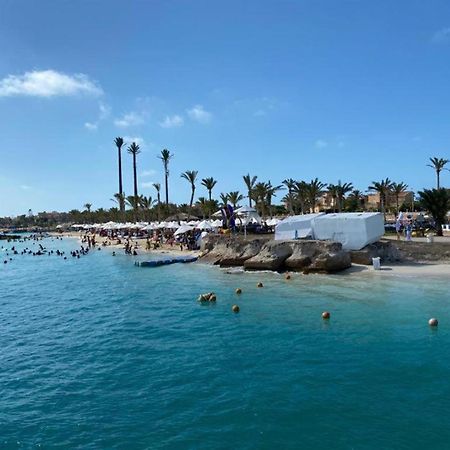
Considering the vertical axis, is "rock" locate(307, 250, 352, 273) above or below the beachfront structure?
below

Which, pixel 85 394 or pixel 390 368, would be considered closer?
pixel 85 394

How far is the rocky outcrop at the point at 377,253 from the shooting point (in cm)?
2948

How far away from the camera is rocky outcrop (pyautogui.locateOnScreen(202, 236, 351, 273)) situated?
93.5ft

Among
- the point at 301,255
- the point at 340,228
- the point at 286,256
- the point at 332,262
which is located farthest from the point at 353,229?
the point at 286,256

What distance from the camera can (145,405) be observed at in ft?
33.5

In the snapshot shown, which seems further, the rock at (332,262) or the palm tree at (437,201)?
the palm tree at (437,201)

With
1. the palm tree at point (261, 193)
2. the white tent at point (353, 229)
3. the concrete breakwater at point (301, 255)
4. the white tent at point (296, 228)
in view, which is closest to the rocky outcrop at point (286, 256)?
the concrete breakwater at point (301, 255)

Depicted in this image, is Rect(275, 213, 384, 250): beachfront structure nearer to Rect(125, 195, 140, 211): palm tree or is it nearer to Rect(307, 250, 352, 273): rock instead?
Rect(307, 250, 352, 273): rock

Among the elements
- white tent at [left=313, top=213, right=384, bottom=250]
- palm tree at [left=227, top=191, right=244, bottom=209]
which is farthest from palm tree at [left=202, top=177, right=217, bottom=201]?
white tent at [left=313, top=213, right=384, bottom=250]

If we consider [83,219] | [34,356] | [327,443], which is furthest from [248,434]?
[83,219]

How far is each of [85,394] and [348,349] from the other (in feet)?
24.2

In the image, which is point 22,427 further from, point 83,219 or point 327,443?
point 83,219

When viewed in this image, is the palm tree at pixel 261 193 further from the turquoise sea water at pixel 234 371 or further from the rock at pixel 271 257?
the turquoise sea water at pixel 234 371

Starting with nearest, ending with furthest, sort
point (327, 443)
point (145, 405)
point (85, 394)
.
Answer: point (327, 443), point (145, 405), point (85, 394)
